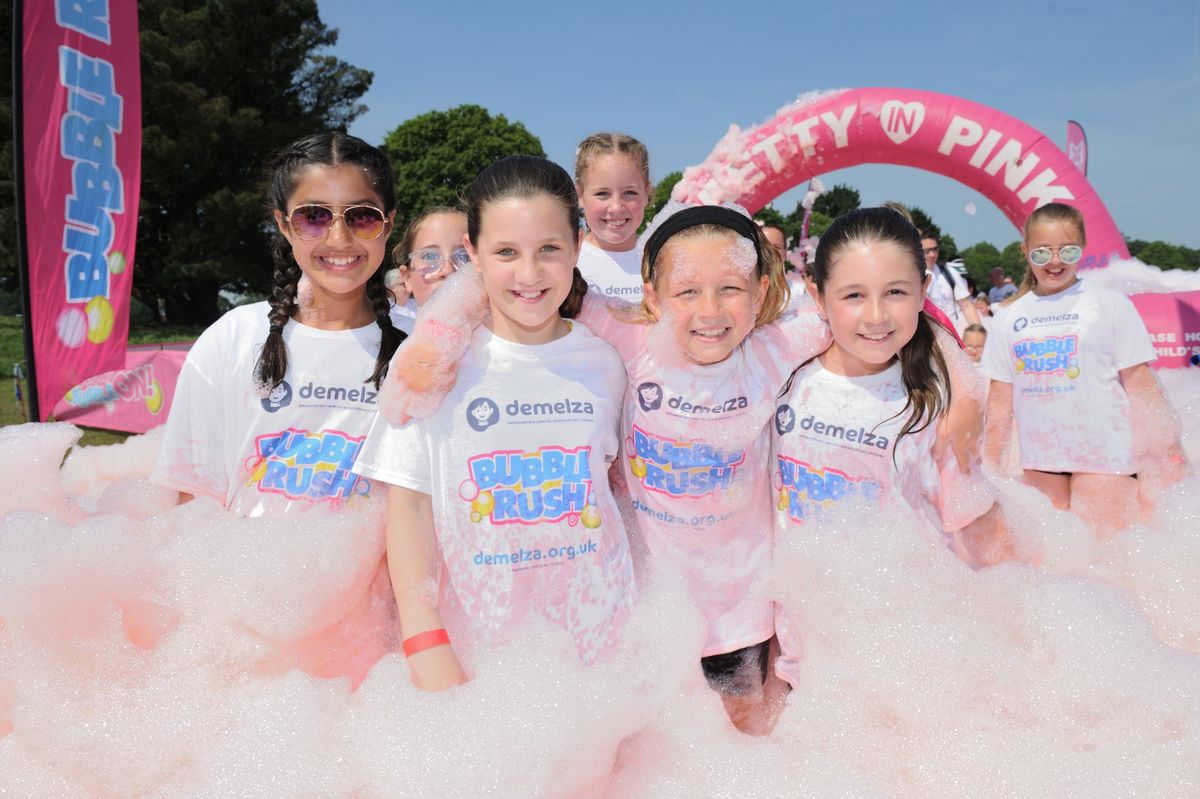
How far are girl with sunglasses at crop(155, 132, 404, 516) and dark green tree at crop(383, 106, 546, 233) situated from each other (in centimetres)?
2725

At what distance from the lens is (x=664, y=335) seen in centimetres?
183

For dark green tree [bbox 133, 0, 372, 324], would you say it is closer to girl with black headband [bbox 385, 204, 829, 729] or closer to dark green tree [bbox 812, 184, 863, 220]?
girl with black headband [bbox 385, 204, 829, 729]

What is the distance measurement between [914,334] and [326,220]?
137cm

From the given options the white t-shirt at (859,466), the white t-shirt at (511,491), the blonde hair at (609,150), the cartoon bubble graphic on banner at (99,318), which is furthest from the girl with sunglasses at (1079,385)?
the cartoon bubble graphic on banner at (99,318)

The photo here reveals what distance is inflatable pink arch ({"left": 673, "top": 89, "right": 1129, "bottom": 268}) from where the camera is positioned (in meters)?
5.79

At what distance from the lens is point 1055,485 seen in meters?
3.63

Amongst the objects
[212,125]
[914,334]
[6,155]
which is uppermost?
[212,125]

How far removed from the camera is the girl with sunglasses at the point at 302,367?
1.79 meters

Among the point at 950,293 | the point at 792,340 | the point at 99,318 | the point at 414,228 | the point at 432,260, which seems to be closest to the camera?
the point at 792,340

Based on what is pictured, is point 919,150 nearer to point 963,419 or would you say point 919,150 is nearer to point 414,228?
point 414,228

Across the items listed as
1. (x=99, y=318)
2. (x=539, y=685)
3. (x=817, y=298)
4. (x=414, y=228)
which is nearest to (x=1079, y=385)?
(x=817, y=298)

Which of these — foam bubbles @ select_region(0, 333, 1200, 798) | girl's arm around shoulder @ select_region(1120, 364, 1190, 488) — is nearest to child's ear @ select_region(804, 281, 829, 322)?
foam bubbles @ select_region(0, 333, 1200, 798)

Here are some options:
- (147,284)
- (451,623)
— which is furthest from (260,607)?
(147,284)

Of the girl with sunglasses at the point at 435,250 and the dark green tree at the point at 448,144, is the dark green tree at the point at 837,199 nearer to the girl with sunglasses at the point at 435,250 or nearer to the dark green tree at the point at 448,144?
the dark green tree at the point at 448,144
